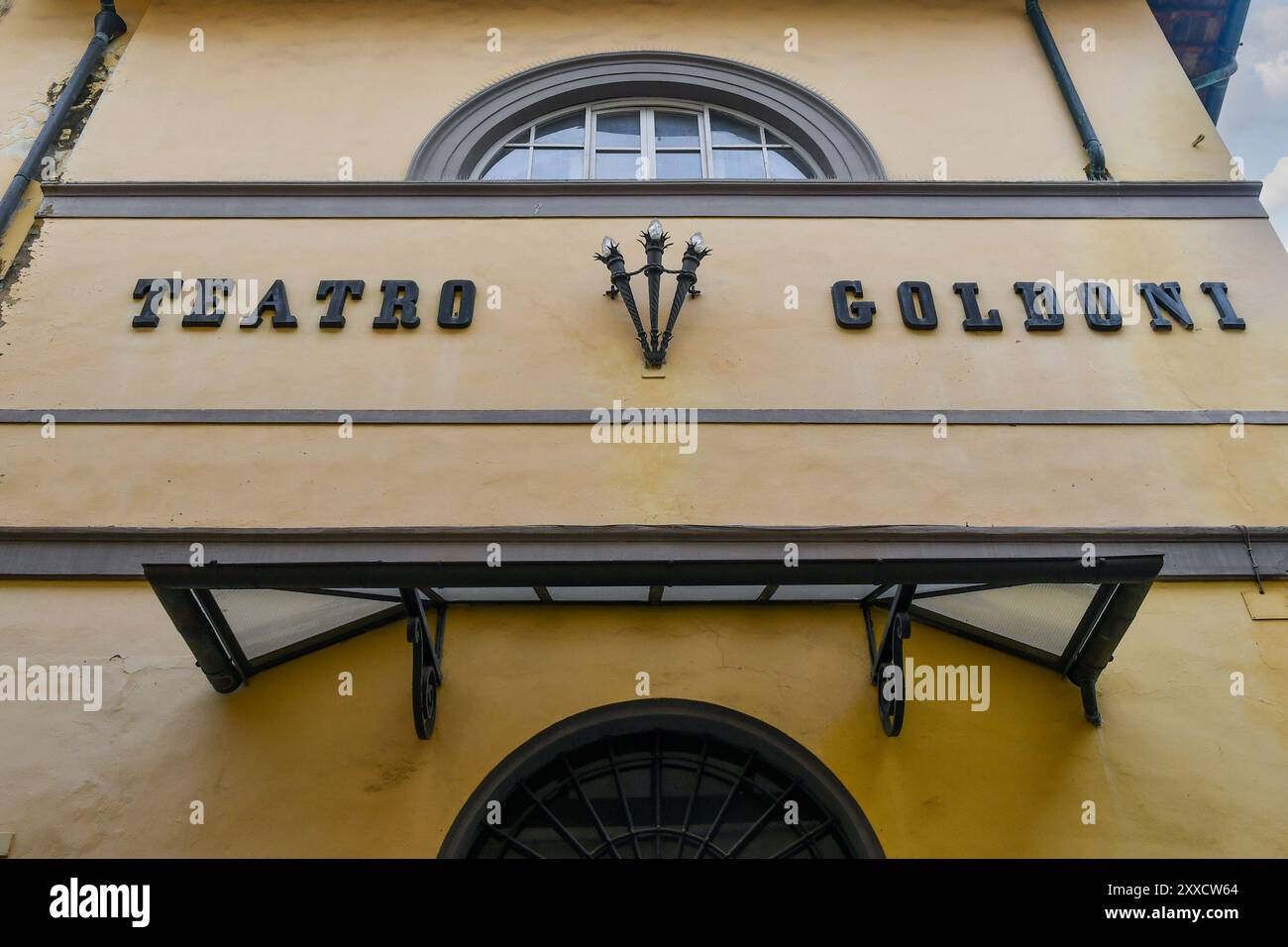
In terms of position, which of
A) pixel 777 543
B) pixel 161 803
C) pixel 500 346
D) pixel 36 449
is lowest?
pixel 161 803

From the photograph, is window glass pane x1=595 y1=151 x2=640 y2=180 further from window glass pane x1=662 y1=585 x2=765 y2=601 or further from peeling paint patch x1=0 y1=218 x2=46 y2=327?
peeling paint patch x1=0 y1=218 x2=46 y2=327

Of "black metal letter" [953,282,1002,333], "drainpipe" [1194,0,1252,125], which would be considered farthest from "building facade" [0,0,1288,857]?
"drainpipe" [1194,0,1252,125]

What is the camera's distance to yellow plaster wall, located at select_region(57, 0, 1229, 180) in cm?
734

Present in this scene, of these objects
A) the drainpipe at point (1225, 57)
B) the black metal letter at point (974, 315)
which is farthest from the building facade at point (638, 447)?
the drainpipe at point (1225, 57)

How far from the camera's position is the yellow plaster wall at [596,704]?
15.4 feet

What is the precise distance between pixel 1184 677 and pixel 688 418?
2.97 m

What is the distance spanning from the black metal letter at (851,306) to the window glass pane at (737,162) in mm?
1666

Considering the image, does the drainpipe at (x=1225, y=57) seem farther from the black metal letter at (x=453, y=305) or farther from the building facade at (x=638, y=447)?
the black metal letter at (x=453, y=305)

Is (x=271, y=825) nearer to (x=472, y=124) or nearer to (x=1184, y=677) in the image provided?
(x=1184, y=677)

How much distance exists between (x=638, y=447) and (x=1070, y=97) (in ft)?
15.1

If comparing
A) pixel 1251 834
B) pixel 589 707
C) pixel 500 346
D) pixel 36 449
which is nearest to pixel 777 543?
pixel 589 707

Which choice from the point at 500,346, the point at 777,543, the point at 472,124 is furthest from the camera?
the point at 472,124

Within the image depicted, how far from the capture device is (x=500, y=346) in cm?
626

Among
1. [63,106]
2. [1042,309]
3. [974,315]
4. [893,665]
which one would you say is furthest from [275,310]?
[1042,309]
